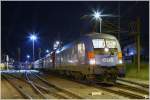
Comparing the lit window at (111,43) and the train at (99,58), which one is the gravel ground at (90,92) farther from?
the lit window at (111,43)

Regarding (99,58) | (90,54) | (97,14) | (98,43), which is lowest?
(99,58)

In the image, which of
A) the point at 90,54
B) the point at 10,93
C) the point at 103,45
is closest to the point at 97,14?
the point at 103,45

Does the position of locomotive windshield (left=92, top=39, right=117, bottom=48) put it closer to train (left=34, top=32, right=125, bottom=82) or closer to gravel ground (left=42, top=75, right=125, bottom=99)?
train (left=34, top=32, right=125, bottom=82)

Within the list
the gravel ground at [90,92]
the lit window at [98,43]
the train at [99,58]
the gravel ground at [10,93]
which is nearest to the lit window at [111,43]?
the train at [99,58]

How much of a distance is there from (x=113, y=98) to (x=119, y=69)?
5957 millimetres

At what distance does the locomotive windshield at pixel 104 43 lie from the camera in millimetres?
19906

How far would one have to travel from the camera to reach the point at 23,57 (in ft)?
292

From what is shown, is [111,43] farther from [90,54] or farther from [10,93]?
[10,93]

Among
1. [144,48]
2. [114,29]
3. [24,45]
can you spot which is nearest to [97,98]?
[114,29]

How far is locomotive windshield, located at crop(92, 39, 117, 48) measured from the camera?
1991 centimetres

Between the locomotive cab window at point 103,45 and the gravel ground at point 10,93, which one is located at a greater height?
the locomotive cab window at point 103,45

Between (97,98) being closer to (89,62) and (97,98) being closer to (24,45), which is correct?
(89,62)

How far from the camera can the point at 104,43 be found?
2020 cm

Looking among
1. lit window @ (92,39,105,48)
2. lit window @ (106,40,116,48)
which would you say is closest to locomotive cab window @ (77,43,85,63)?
lit window @ (92,39,105,48)
